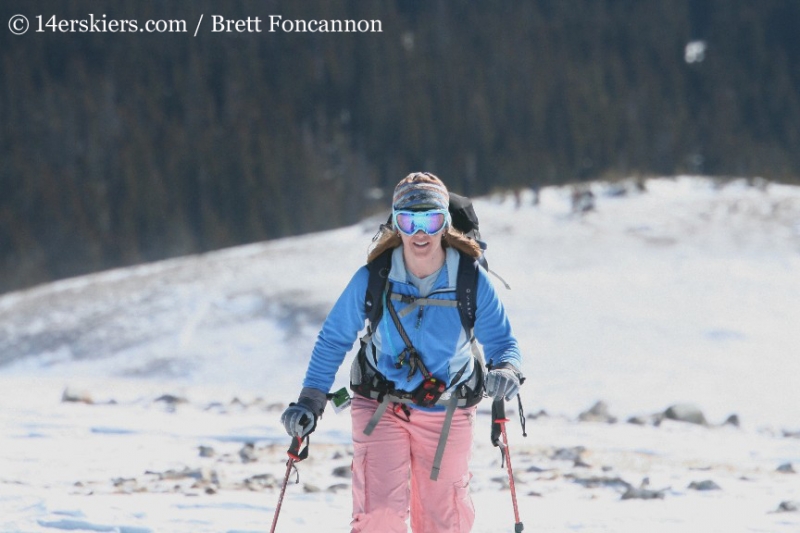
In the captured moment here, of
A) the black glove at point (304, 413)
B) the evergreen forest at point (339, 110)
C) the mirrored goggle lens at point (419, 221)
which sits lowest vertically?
the black glove at point (304, 413)

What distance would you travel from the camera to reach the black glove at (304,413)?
141 inches

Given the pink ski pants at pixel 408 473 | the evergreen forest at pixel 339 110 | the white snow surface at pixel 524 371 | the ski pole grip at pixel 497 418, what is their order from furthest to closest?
1. the evergreen forest at pixel 339 110
2. the white snow surface at pixel 524 371
3. the ski pole grip at pixel 497 418
4. the pink ski pants at pixel 408 473

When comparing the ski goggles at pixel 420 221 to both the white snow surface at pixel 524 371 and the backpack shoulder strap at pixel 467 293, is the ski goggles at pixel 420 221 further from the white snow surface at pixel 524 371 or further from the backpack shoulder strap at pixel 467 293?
the white snow surface at pixel 524 371

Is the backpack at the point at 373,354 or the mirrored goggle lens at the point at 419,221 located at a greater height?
the mirrored goggle lens at the point at 419,221

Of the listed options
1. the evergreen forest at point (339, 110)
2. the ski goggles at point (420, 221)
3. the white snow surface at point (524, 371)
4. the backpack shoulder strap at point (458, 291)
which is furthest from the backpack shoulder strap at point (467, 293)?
the evergreen forest at point (339, 110)

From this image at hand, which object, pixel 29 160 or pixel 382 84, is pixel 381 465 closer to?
pixel 29 160

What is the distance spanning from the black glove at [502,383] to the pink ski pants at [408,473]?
196 mm

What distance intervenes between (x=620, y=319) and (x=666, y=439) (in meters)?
7.63

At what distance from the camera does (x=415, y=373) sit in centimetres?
362

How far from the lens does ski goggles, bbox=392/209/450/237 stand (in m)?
3.59

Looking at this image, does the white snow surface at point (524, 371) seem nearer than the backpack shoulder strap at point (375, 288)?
No

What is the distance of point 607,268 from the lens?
803 inches

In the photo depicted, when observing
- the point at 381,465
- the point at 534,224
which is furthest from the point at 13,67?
the point at 381,465

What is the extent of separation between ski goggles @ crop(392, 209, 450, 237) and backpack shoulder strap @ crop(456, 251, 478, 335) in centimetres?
17
